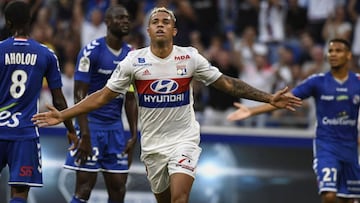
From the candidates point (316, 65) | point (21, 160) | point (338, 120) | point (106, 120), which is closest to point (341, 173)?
point (338, 120)

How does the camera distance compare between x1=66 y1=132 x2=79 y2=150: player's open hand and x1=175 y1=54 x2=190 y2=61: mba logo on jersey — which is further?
x1=66 y1=132 x2=79 y2=150: player's open hand

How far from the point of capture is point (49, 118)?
9.90m

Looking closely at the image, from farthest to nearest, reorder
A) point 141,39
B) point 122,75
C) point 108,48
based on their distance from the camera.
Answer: point 141,39 < point 108,48 < point 122,75

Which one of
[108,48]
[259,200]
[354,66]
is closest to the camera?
[108,48]

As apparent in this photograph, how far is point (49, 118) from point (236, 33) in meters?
9.57

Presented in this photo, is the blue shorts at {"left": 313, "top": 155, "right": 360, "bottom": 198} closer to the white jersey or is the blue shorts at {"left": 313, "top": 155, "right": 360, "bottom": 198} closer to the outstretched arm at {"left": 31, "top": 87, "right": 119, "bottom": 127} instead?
the white jersey

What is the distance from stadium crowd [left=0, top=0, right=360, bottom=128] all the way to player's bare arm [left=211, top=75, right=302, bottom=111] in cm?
627

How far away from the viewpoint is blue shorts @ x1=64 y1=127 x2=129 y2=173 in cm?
1232

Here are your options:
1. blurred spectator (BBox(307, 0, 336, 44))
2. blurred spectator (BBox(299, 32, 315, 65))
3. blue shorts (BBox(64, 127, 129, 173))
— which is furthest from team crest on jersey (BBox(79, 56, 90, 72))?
blurred spectator (BBox(307, 0, 336, 44))

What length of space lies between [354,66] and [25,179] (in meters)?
8.35

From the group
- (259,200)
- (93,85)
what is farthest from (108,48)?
(259,200)

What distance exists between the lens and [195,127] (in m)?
10.6

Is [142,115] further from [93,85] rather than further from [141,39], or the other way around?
[141,39]

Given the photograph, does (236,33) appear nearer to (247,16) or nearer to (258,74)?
(247,16)
